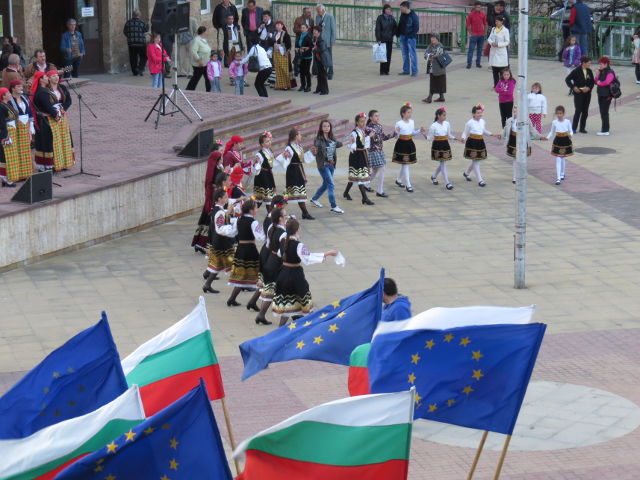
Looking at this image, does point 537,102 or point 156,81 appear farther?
point 156,81

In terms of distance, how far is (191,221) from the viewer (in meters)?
20.5

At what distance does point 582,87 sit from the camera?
25734mm

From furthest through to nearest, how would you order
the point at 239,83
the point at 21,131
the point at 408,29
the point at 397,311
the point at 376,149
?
the point at 408,29, the point at 239,83, the point at 376,149, the point at 21,131, the point at 397,311

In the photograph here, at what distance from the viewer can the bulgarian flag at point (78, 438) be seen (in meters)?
7.87

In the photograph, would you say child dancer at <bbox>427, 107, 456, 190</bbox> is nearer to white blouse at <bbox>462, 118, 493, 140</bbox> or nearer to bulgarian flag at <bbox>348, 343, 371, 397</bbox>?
white blouse at <bbox>462, 118, 493, 140</bbox>

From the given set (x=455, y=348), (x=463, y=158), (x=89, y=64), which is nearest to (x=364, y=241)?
(x=463, y=158)

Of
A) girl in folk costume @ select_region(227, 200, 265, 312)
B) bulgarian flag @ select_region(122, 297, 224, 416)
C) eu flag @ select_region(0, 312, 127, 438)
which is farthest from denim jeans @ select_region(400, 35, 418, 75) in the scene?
eu flag @ select_region(0, 312, 127, 438)

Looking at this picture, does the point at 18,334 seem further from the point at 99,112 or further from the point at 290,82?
the point at 290,82

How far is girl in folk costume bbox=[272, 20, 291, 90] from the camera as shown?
1181 inches

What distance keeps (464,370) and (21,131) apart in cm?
1168

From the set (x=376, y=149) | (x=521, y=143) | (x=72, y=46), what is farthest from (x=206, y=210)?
(x=72, y=46)

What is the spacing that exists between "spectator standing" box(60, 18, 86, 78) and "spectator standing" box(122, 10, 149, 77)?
176 centimetres

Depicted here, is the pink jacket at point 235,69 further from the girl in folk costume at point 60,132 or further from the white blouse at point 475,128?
the girl in folk costume at point 60,132

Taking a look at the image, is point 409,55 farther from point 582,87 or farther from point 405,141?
point 405,141
